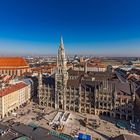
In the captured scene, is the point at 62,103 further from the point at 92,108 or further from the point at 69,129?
the point at 69,129

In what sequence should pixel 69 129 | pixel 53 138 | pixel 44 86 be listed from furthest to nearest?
pixel 44 86
pixel 69 129
pixel 53 138

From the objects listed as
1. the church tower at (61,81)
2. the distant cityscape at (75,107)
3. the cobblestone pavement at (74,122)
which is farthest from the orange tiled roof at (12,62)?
the church tower at (61,81)

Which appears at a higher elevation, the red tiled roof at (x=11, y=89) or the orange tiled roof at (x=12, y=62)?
the orange tiled roof at (x=12, y=62)

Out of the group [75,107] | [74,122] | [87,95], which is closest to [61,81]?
[75,107]

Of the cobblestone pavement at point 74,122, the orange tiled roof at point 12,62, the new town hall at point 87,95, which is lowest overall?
the cobblestone pavement at point 74,122

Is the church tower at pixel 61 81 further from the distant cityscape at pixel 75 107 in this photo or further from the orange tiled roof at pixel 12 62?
the orange tiled roof at pixel 12 62

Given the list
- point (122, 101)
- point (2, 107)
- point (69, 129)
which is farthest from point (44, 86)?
point (122, 101)

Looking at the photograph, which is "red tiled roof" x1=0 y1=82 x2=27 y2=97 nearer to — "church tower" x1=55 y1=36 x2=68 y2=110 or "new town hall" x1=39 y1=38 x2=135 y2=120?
"new town hall" x1=39 y1=38 x2=135 y2=120
